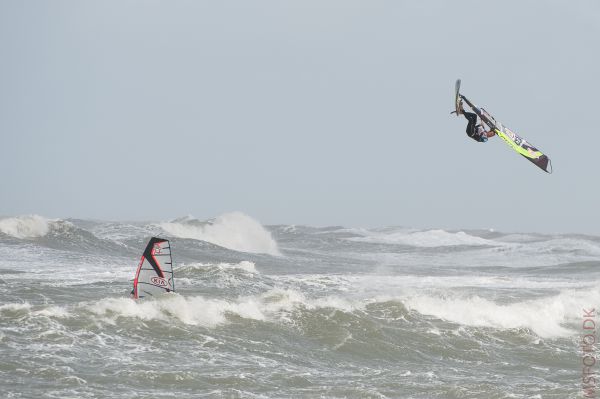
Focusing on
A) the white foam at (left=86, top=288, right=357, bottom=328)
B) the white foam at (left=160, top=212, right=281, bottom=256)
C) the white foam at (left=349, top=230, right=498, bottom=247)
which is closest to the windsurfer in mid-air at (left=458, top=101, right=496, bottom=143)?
the white foam at (left=86, top=288, right=357, bottom=328)

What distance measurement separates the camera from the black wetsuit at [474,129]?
1323 cm

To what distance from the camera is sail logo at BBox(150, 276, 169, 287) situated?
553 inches

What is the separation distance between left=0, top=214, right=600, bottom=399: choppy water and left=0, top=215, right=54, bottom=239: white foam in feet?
3.55

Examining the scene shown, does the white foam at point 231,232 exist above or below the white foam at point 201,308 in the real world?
above

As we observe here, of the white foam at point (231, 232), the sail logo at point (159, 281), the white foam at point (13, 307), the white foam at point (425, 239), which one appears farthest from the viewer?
the white foam at point (425, 239)

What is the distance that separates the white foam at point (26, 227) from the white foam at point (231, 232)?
412 inches

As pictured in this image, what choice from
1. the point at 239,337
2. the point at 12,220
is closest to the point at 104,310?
the point at 239,337

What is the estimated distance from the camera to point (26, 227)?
26.2m

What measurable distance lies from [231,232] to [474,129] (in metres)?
26.4

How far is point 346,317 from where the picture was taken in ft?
47.7

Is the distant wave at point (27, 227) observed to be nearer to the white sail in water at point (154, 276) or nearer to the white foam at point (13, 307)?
the white sail in water at point (154, 276)

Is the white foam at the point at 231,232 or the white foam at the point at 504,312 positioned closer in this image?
the white foam at the point at 504,312

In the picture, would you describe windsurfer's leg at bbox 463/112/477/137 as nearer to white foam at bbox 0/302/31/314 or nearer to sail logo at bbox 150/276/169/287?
sail logo at bbox 150/276/169/287

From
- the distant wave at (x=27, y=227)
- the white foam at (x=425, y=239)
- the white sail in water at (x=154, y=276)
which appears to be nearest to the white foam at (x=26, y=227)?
the distant wave at (x=27, y=227)
